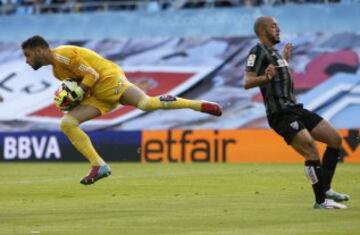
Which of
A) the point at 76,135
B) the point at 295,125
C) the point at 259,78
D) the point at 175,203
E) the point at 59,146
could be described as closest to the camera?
the point at 259,78

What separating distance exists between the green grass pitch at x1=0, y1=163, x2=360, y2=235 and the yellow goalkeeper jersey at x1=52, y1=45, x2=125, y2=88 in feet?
6.14

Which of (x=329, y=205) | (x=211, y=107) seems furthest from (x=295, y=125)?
(x=211, y=107)

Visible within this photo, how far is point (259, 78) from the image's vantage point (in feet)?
46.7

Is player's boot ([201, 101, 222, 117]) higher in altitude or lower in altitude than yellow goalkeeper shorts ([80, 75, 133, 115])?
lower

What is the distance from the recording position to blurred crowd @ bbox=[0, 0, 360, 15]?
121 feet

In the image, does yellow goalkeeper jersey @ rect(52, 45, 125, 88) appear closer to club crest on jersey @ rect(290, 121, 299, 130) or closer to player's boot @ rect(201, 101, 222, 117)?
player's boot @ rect(201, 101, 222, 117)

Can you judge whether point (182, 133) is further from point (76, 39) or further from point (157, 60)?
point (76, 39)

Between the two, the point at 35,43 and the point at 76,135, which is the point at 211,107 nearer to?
the point at 76,135

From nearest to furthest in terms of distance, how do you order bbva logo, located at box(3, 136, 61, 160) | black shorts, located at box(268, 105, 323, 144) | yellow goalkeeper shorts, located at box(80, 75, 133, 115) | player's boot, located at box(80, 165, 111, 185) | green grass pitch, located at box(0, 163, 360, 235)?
green grass pitch, located at box(0, 163, 360, 235) < black shorts, located at box(268, 105, 323, 144) < player's boot, located at box(80, 165, 111, 185) < yellow goalkeeper shorts, located at box(80, 75, 133, 115) < bbva logo, located at box(3, 136, 61, 160)

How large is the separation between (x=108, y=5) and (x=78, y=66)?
23018 mm

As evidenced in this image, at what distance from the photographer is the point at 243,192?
1803 centimetres

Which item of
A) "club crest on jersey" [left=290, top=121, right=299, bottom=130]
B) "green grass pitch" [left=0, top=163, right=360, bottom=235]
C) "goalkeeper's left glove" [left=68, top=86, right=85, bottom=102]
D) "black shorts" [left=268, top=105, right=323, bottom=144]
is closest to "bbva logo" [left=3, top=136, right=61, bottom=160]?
"green grass pitch" [left=0, top=163, right=360, bottom=235]

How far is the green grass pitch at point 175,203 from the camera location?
12.3 meters

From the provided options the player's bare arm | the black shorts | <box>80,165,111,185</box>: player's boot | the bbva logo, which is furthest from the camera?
the bbva logo
